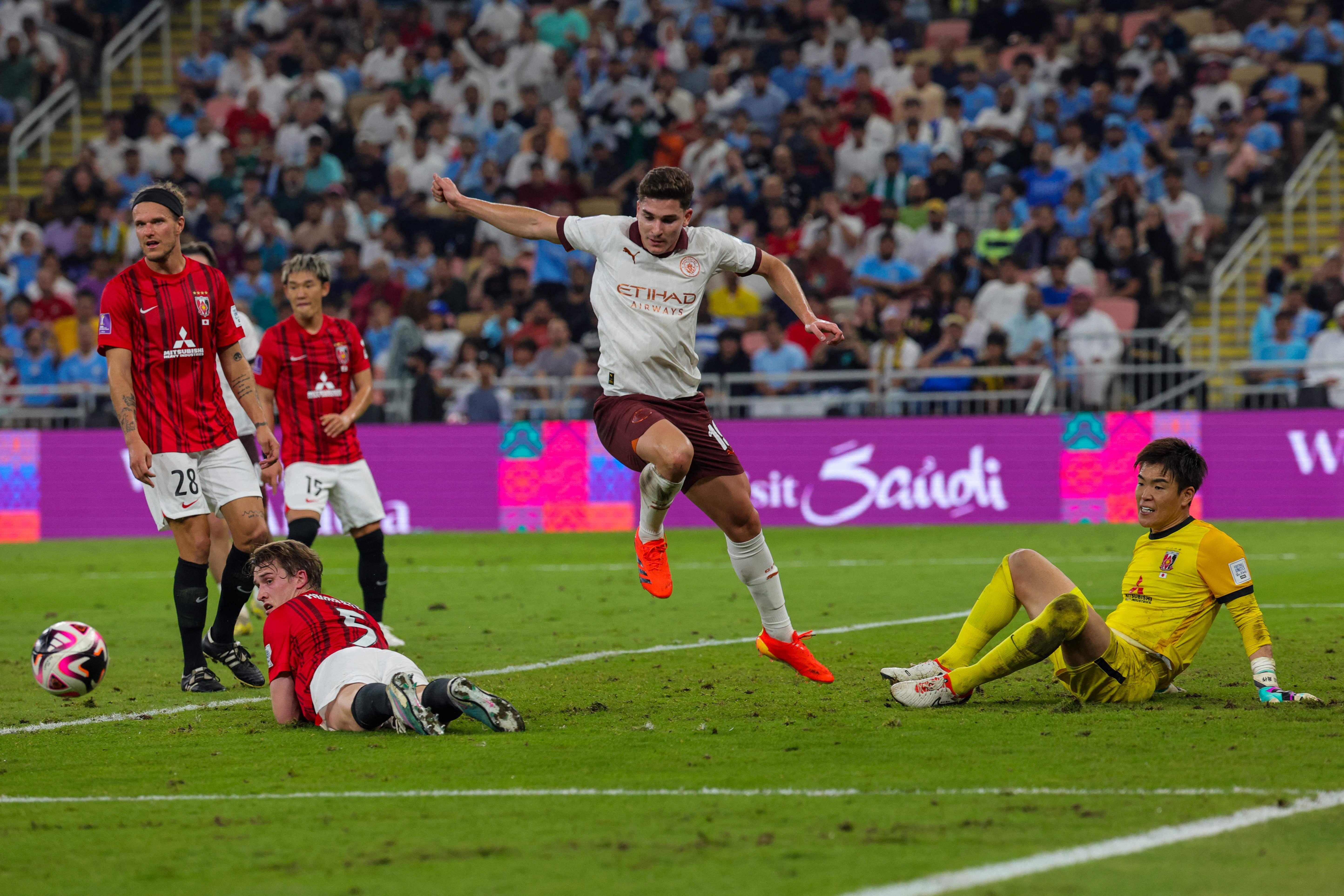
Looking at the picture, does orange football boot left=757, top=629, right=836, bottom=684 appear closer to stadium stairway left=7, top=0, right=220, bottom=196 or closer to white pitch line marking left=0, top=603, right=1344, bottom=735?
white pitch line marking left=0, top=603, right=1344, bottom=735

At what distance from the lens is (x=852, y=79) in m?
23.0

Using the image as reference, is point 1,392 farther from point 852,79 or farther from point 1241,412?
point 1241,412

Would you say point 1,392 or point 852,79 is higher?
point 852,79

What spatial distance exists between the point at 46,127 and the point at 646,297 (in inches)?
901

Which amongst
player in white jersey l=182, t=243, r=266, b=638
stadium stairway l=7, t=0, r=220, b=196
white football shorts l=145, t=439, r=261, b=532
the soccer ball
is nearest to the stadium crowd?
stadium stairway l=7, t=0, r=220, b=196

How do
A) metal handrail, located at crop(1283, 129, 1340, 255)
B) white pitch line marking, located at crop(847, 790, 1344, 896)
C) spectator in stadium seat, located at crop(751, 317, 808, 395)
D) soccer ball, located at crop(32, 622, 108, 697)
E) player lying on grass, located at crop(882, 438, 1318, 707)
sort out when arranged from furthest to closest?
1. metal handrail, located at crop(1283, 129, 1340, 255)
2. spectator in stadium seat, located at crop(751, 317, 808, 395)
3. soccer ball, located at crop(32, 622, 108, 697)
4. player lying on grass, located at crop(882, 438, 1318, 707)
5. white pitch line marking, located at crop(847, 790, 1344, 896)

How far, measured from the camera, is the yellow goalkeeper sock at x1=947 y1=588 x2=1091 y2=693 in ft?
19.7

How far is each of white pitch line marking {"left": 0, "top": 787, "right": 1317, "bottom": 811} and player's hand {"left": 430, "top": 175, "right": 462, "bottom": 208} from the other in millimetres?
3128

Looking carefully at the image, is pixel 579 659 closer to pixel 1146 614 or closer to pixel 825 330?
pixel 825 330

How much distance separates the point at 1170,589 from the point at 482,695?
111 inches

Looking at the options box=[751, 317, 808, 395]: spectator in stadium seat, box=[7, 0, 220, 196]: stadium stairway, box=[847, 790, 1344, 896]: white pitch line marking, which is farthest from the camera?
box=[7, 0, 220, 196]: stadium stairway

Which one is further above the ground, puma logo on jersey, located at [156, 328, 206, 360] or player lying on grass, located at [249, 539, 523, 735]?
puma logo on jersey, located at [156, 328, 206, 360]

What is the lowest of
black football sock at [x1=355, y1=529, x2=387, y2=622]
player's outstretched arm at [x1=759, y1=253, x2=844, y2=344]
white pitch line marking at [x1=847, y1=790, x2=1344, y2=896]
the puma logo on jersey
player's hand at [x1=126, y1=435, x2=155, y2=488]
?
white pitch line marking at [x1=847, y1=790, x2=1344, y2=896]

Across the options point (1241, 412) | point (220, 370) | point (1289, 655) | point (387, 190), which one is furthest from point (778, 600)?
point (387, 190)
